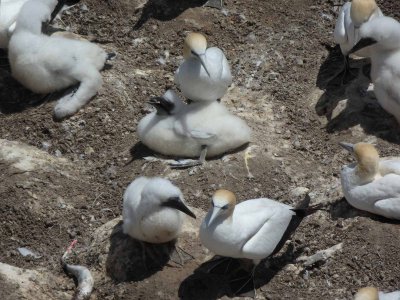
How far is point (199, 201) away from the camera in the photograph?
9.98m

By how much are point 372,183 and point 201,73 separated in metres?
2.14

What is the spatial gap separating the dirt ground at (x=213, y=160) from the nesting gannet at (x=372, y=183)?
0.41ft

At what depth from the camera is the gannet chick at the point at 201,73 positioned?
10648mm

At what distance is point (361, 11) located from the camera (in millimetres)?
11023

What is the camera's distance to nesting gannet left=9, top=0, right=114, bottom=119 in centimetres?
1147

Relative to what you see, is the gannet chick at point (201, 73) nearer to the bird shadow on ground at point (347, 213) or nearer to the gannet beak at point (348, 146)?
the gannet beak at point (348, 146)

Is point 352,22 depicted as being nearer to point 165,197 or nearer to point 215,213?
point 165,197

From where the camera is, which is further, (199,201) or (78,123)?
(78,123)

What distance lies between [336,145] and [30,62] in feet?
10.5

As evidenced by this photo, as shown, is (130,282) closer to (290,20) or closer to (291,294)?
(291,294)

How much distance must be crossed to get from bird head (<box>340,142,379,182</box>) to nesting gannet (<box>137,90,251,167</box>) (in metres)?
1.34

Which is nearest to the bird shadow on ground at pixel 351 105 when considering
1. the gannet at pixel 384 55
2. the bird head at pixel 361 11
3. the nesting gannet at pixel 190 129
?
the gannet at pixel 384 55

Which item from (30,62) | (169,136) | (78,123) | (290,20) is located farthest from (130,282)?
(290,20)

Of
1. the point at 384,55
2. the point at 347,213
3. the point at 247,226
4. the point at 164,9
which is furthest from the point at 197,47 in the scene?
the point at 247,226
